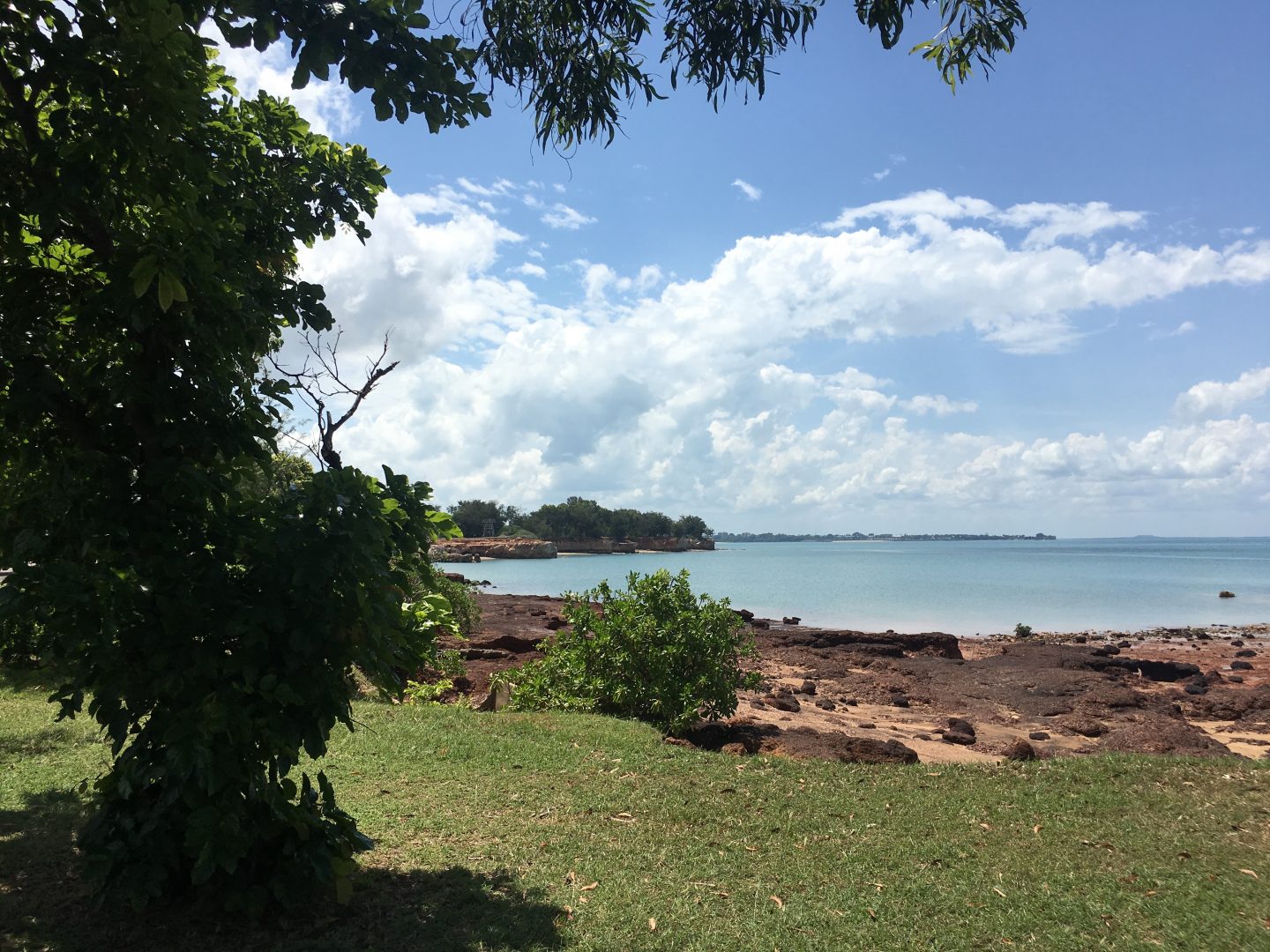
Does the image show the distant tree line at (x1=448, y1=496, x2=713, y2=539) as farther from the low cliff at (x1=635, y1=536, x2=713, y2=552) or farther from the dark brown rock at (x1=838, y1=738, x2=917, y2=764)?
the dark brown rock at (x1=838, y1=738, x2=917, y2=764)

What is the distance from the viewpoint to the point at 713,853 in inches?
216

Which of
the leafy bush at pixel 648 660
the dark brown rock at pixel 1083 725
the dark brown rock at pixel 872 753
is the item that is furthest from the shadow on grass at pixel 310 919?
the dark brown rock at pixel 1083 725

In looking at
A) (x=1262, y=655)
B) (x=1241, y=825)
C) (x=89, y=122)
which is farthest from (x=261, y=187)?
(x=1262, y=655)

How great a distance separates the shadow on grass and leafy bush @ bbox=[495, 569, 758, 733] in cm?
532

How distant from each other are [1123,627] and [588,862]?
120ft

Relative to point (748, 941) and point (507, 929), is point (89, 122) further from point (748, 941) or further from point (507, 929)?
point (748, 941)

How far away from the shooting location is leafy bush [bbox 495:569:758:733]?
10.2 m

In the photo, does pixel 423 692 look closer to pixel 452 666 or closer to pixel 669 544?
pixel 452 666

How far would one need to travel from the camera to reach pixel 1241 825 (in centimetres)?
614

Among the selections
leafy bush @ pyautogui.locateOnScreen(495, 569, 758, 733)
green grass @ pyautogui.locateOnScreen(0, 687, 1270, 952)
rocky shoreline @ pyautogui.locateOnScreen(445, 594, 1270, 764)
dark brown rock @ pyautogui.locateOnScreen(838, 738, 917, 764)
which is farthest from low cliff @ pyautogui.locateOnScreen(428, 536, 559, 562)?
green grass @ pyautogui.locateOnScreen(0, 687, 1270, 952)

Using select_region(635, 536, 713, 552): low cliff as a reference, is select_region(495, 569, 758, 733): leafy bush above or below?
above

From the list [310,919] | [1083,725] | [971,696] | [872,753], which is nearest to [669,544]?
[971,696]

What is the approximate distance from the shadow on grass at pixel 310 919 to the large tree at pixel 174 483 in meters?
0.19

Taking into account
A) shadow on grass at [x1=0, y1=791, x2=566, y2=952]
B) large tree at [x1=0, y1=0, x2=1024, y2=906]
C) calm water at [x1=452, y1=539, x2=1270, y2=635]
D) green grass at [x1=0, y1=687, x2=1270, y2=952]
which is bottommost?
calm water at [x1=452, y1=539, x2=1270, y2=635]
